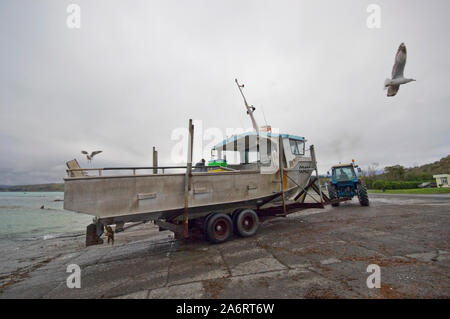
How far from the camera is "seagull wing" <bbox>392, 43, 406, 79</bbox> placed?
303 inches

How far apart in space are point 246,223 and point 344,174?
9297mm

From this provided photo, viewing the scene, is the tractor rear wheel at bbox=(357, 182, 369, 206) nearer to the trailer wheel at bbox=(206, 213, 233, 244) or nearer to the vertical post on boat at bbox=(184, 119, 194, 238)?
the trailer wheel at bbox=(206, 213, 233, 244)

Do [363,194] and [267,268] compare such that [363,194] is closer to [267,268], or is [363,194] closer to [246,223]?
[246,223]

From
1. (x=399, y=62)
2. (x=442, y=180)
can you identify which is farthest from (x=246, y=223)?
(x=442, y=180)

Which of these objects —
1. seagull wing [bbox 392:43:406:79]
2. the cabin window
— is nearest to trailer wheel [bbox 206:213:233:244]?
the cabin window

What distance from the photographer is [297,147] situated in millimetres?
8359

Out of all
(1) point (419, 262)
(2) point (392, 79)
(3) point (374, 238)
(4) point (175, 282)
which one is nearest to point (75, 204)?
(4) point (175, 282)

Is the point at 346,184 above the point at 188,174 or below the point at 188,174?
below

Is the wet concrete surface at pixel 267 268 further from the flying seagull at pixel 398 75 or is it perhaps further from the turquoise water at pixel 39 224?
the turquoise water at pixel 39 224

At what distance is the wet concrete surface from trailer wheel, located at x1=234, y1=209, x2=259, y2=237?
0.25m

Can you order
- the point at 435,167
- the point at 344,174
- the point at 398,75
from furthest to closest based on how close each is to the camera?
1. the point at 435,167
2. the point at 344,174
3. the point at 398,75

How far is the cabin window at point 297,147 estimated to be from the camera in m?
8.12
